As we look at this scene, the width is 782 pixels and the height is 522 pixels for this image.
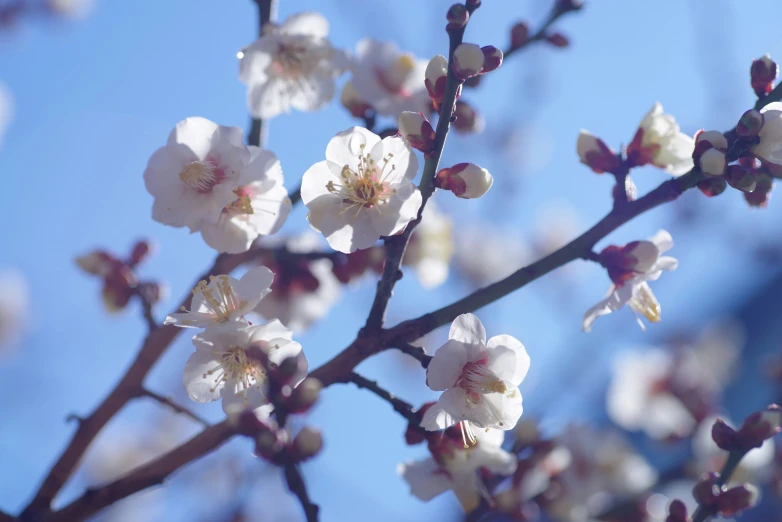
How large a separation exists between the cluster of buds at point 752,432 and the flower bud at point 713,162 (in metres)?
0.61

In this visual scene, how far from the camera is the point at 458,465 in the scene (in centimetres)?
159

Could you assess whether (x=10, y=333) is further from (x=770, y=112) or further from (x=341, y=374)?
(x=770, y=112)

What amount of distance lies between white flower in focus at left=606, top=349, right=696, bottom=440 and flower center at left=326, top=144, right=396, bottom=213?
2441mm

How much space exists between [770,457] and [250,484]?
7.07ft

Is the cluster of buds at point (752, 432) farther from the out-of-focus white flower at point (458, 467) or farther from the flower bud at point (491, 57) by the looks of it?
the flower bud at point (491, 57)

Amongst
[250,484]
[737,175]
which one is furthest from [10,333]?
[737,175]

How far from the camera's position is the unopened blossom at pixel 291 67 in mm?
1944

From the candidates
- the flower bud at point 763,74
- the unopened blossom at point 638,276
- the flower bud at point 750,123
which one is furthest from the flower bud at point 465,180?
the flower bud at point 763,74

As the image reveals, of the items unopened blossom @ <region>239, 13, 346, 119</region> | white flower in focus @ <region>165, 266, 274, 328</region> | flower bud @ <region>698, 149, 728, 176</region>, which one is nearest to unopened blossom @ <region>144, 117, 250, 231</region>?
white flower in focus @ <region>165, 266, 274, 328</region>

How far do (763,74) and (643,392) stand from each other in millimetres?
2526

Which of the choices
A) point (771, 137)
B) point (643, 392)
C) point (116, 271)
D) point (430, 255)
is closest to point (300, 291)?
point (430, 255)

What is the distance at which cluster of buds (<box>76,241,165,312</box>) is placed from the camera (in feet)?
6.71

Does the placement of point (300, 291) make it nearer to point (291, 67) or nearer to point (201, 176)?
point (291, 67)

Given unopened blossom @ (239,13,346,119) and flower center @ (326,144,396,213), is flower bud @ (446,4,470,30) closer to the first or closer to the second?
flower center @ (326,144,396,213)
